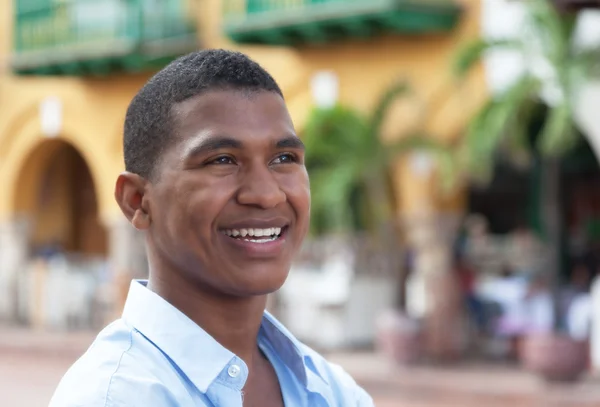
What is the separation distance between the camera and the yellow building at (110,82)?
14.2 m

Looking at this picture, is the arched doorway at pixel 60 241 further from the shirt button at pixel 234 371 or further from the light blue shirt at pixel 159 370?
the shirt button at pixel 234 371

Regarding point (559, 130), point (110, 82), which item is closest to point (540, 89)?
point (559, 130)

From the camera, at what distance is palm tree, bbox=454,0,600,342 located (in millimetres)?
11625

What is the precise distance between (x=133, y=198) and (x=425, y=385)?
400 inches

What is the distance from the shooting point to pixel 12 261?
20375 mm

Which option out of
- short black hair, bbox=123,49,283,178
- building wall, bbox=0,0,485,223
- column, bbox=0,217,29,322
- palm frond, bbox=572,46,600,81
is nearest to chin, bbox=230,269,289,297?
short black hair, bbox=123,49,283,178

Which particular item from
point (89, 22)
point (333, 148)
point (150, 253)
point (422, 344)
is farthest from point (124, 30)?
point (150, 253)

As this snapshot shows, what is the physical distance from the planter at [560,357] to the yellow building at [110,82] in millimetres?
3611

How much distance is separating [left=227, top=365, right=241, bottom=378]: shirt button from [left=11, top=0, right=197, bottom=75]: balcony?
15.8 metres

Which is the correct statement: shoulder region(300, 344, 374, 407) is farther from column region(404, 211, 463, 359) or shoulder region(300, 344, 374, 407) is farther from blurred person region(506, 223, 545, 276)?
blurred person region(506, 223, 545, 276)

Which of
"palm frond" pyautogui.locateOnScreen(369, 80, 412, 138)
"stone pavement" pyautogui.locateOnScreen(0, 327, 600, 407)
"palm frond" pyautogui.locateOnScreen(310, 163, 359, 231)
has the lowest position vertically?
"stone pavement" pyautogui.locateOnScreen(0, 327, 600, 407)

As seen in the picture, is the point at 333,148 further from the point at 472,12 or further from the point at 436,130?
the point at 472,12

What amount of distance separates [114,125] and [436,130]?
258 inches

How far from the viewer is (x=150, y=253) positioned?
179cm
